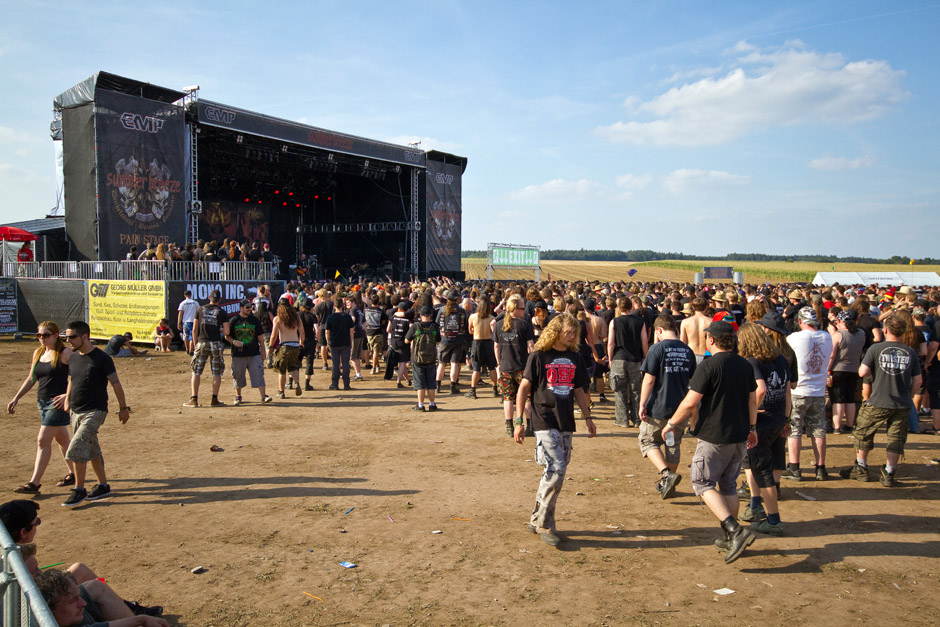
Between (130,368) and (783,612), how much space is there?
13841 millimetres

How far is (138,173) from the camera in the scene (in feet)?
64.9

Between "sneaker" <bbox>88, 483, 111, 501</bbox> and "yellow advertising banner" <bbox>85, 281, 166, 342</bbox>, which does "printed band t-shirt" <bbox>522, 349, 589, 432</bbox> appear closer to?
"sneaker" <bbox>88, 483, 111, 501</bbox>

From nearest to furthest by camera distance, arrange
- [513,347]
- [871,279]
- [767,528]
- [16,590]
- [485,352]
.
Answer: [16,590], [767,528], [513,347], [485,352], [871,279]

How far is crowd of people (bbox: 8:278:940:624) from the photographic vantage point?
447 centimetres

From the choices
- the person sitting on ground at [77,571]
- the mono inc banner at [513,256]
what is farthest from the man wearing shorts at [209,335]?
the mono inc banner at [513,256]

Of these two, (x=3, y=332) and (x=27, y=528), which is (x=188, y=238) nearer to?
(x=3, y=332)

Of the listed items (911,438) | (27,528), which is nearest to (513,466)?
(27,528)

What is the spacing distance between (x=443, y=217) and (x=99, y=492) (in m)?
27.7

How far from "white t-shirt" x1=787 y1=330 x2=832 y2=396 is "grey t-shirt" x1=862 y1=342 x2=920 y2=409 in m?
0.58

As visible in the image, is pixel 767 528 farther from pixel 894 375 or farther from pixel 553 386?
pixel 894 375

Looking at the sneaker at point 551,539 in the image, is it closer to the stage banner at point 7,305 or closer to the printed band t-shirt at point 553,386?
the printed band t-shirt at point 553,386

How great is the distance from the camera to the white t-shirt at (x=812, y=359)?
19.6ft

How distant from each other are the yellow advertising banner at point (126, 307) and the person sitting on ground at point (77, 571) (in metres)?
13.9

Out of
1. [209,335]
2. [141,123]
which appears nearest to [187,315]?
[209,335]
